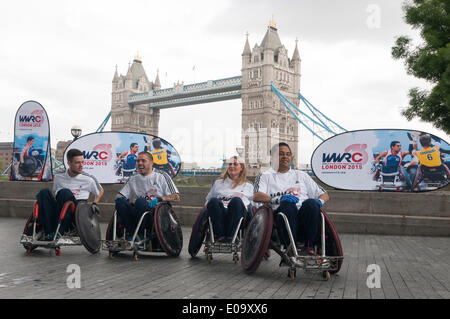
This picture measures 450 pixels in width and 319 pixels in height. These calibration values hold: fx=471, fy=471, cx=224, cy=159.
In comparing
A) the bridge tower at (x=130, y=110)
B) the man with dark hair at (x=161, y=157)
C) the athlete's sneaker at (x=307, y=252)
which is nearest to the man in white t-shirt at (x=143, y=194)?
the athlete's sneaker at (x=307, y=252)

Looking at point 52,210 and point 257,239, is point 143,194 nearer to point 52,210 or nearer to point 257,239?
point 52,210

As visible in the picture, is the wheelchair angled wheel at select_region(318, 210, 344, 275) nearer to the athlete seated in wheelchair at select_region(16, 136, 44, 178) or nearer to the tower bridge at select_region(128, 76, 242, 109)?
the athlete seated in wheelchair at select_region(16, 136, 44, 178)

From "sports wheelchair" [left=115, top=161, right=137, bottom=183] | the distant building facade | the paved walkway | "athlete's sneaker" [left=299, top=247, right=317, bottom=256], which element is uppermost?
the distant building facade

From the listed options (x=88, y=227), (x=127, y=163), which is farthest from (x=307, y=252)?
(x=127, y=163)

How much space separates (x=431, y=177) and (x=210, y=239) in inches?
249

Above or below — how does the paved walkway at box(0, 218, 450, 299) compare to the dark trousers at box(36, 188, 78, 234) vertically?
below

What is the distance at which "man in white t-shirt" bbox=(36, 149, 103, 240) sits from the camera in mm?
6086

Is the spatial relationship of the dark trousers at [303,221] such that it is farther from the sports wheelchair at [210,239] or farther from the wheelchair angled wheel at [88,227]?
the wheelchair angled wheel at [88,227]

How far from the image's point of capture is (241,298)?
381 cm

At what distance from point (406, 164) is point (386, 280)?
6.17m

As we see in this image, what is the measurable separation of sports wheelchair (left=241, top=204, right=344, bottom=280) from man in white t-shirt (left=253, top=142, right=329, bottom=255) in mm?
88

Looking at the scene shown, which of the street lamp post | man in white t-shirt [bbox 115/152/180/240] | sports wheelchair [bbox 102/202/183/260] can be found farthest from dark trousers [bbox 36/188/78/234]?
the street lamp post

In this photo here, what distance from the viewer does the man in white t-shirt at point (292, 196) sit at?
4719 mm
